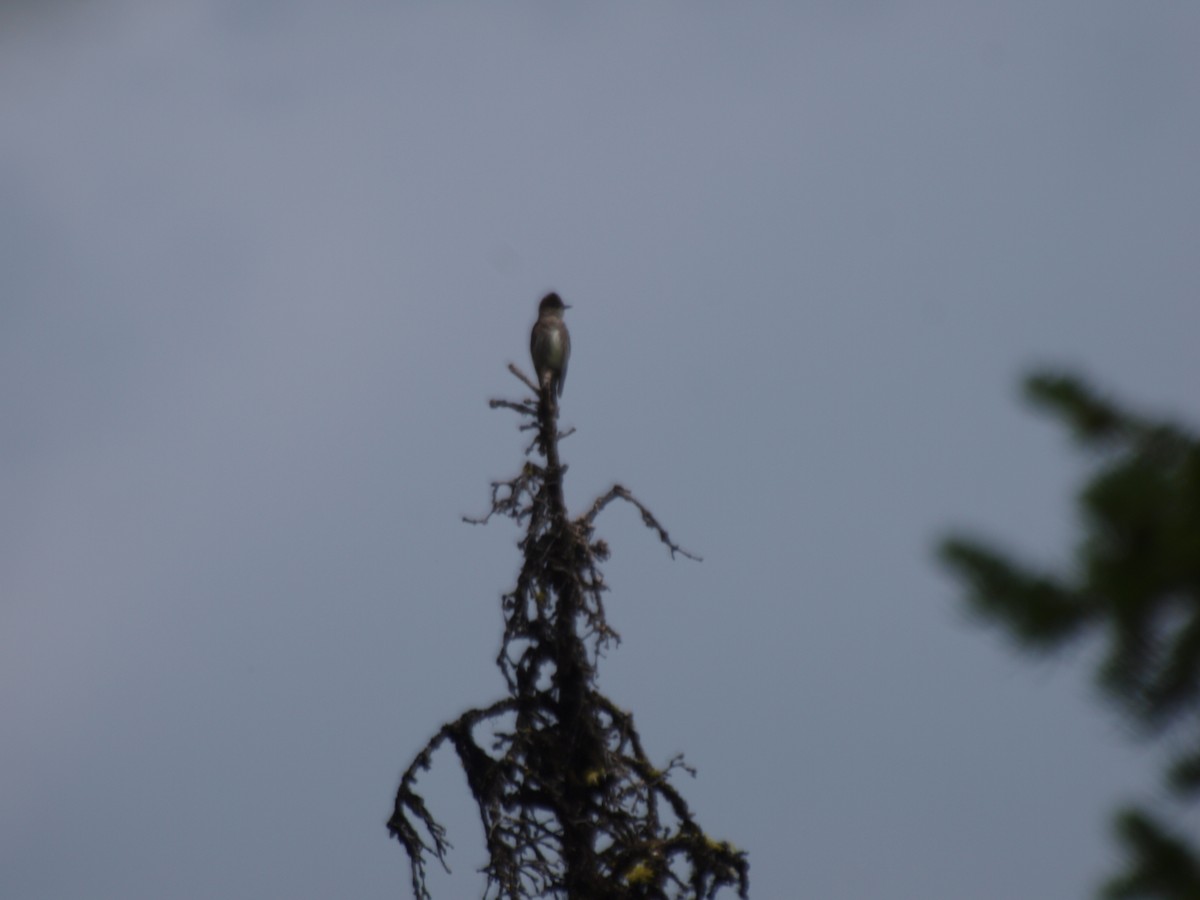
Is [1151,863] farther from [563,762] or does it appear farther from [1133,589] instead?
[563,762]

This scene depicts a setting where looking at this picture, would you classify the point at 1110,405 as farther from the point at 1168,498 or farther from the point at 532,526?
the point at 532,526

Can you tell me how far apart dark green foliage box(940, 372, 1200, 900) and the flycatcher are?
42.5 ft

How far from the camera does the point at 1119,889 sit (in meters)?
2.05

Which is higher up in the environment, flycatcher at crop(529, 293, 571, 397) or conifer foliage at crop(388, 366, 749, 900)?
flycatcher at crop(529, 293, 571, 397)

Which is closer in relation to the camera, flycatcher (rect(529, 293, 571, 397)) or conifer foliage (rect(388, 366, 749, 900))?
conifer foliage (rect(388, 366, 749, 900))

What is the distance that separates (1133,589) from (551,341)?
13.4 meters

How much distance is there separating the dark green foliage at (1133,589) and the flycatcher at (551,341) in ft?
42.5

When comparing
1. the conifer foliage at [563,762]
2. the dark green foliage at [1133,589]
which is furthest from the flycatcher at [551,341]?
the dark green foliage at [1133,589]

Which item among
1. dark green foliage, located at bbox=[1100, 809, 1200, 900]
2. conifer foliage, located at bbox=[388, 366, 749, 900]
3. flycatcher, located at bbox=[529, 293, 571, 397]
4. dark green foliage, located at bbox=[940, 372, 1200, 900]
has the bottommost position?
dark green foliage, located at bbox=[1100, 809, 1200, 900]

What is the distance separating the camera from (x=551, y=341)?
15172mm

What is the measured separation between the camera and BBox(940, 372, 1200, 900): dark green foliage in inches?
75.3

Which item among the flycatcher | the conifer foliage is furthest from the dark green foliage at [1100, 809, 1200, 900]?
the flycatcher

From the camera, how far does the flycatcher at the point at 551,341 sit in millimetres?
15133

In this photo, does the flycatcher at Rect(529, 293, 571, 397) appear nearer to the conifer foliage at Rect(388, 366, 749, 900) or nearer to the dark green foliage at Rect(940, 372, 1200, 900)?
the conifer foliage at Rect(388, 366, 749, 900)
